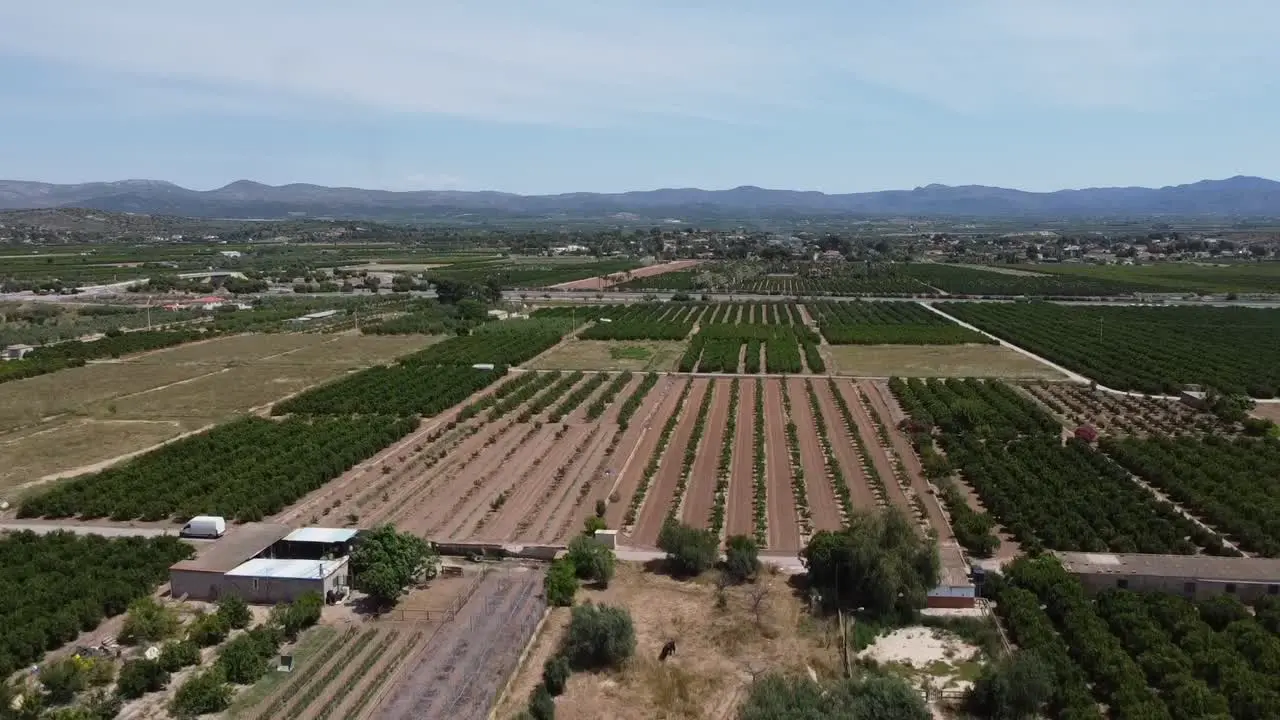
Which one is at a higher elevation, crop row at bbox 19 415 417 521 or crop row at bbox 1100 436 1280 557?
crop row at bbox 1100 436 1280 557

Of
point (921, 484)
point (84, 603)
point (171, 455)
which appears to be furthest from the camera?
point (171, 455)

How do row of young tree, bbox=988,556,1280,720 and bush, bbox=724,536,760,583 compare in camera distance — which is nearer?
row of young tree, bbox=988,556,1280,720

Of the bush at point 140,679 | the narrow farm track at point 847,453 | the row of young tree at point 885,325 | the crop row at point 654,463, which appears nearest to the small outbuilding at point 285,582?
the bush at point 140,679

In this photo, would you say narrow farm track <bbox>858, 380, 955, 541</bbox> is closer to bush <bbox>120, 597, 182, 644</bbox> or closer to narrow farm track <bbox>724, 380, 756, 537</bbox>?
narrow farm track <bbox>724, 380, 756, 537</bbox>

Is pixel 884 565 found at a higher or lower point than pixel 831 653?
higher

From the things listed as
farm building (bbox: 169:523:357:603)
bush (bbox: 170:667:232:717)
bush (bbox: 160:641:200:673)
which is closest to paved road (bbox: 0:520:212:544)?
farm building (bbox: 169:523:357:603)

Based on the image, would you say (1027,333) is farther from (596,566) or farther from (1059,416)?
(596,566)

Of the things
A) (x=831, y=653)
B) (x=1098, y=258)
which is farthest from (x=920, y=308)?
(x=1098, y=258)

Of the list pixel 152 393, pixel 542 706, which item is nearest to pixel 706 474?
pixel 542 706
